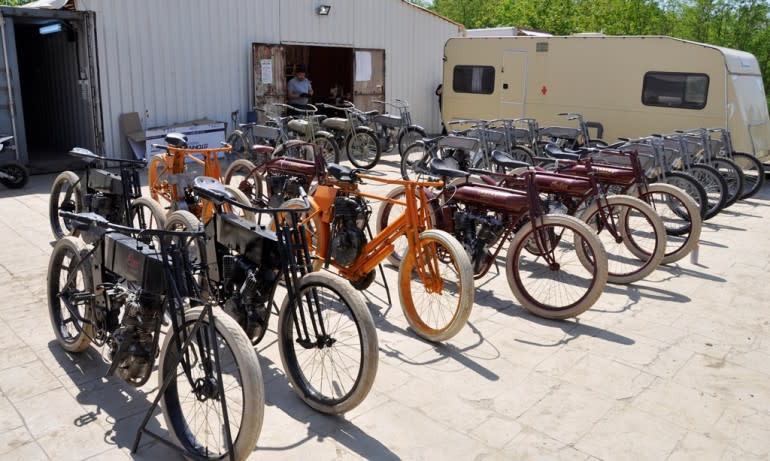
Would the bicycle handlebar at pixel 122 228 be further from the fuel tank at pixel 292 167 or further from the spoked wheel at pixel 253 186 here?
the spoked wheel at pixel 253 186

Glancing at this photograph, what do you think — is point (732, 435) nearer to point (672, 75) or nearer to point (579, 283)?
point (579, 283)

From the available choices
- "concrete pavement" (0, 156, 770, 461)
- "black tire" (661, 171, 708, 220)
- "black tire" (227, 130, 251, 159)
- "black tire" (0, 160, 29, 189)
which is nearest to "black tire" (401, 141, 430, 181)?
"black tire" (227, 130, 251, 159)

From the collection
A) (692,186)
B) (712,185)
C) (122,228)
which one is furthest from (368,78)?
(122,228)

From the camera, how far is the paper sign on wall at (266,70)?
1198cm

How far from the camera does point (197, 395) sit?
2.80 meters

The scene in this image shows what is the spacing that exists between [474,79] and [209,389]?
10788 mm

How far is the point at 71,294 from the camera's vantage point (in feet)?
12.0

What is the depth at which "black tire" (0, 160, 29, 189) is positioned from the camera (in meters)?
8.46

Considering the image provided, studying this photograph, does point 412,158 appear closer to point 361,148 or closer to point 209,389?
point 361,148

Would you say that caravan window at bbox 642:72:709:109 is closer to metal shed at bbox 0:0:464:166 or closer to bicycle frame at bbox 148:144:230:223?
metal shed at bbox 0:0:464:166

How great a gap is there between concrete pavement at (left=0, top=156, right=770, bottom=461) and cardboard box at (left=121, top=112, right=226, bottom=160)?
5461 millimetres

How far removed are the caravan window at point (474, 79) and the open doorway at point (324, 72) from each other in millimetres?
1903

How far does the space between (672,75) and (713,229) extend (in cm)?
367

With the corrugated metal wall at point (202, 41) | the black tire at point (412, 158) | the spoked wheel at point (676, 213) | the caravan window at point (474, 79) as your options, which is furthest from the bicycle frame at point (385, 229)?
the caravan window at point (474, 79)
